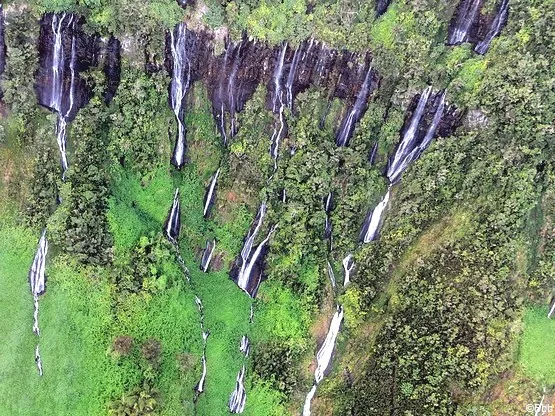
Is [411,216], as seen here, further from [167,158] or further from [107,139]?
[107,139]

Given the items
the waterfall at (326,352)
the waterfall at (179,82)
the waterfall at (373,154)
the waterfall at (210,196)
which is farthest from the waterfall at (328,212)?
the waterfall at (179,82)

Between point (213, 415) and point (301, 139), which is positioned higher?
point (301, 139)

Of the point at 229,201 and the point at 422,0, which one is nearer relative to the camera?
the point at 422,0

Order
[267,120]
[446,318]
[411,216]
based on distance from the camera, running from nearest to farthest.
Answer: [446,318] → [411,216] → [267,120]

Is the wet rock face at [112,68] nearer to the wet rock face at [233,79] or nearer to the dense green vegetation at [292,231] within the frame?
the dense green vegetation at [292,231]

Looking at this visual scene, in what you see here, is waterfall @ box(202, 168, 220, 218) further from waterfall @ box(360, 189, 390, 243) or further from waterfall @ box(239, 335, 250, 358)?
waterfall @ box(360, 189, 390, 243)

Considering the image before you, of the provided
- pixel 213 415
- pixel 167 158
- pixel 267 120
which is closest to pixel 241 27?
pixel 267 120

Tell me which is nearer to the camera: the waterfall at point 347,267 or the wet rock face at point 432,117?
the wet rock face at point 432,117

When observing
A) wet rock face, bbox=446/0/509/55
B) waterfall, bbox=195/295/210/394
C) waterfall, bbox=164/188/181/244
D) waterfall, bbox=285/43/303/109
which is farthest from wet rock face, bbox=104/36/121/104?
wet rock face, bbox=446/0/509/55
